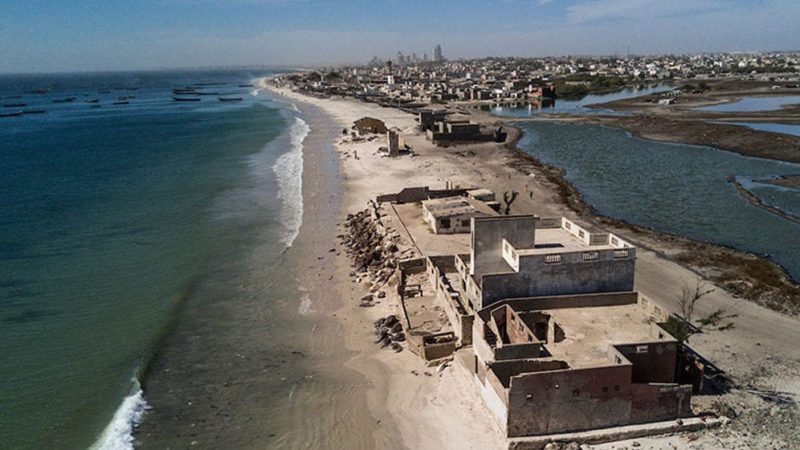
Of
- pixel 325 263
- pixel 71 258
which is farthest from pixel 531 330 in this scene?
pixel 71 258

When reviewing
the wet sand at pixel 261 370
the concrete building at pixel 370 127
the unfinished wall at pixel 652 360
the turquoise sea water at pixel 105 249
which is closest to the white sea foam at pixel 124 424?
the turquoise sea water at pixel 105 249

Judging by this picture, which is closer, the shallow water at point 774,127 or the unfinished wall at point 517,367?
the unfinished wall at point 517,367

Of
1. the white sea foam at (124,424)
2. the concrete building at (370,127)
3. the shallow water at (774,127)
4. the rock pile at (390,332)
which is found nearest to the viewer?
the white sea foam at (124,424)

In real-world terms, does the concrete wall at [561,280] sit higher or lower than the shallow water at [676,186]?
higher

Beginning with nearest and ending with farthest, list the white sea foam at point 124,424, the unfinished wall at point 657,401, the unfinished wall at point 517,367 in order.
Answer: the unfinished wall at point 657,401 < the unfinished wall at point 517,367 < the white sea foam at point 124,424

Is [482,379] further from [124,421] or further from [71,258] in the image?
[71,258]

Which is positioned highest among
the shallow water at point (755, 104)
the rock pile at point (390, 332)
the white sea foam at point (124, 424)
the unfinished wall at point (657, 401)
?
the shallow water at point (755, 104)

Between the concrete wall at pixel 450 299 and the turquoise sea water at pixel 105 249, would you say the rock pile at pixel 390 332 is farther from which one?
the turquoise sea water at pixel 105 249

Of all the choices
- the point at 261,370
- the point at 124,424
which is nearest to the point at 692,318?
the point at 261,370
